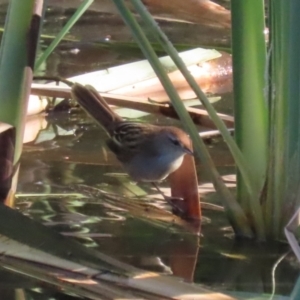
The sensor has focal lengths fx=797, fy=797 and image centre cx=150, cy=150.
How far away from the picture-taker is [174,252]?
2.10 m

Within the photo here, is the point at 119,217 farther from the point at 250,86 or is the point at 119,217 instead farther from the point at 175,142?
the point at 175,142

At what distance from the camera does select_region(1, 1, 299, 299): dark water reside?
195 cm

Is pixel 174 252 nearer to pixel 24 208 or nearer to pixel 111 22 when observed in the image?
pixel 24 208

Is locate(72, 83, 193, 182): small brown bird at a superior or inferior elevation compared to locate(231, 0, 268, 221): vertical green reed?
inferior

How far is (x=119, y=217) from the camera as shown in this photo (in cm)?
238

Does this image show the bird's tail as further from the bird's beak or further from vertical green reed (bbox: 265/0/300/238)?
vertical green reed (bbox: 265/0/300/238)

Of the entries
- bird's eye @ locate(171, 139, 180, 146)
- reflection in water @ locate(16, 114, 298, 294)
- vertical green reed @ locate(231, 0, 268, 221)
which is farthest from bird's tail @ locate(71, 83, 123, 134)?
vertical green reed @ locate(231, 0, 268, 221)

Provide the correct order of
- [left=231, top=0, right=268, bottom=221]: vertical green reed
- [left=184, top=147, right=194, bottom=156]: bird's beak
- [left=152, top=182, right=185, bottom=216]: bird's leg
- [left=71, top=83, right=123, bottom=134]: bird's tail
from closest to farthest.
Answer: [left=231, top=0, right=268, bottom=221]: vertical green reed
[left=152, top=182, right=185, bottom=216]: bird's leg
[left=184, top=147, right=194, bottom=156]: bird's beak
[left=71, top=83, right=123, bottom=134]: bird's tail

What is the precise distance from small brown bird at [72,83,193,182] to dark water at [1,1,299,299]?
64mm

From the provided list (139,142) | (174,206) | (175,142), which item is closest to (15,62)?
(174,206)

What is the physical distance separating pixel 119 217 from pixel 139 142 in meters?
1.07

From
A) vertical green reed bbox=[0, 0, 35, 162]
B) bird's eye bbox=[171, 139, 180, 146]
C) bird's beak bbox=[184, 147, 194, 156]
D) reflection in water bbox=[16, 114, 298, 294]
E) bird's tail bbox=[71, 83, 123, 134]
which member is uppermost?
vertical green reed bbox=[0, 0, 35, 162]

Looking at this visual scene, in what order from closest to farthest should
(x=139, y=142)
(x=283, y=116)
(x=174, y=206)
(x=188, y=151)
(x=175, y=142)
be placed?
1. (x=283, y=116)
2. (x=174, y=206)
3. (x=188, y=151)
4. (x=175, y=142)
5. (x=139, y=142)

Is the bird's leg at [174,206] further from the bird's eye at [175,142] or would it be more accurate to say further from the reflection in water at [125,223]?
the bird's eye at [175,142]
